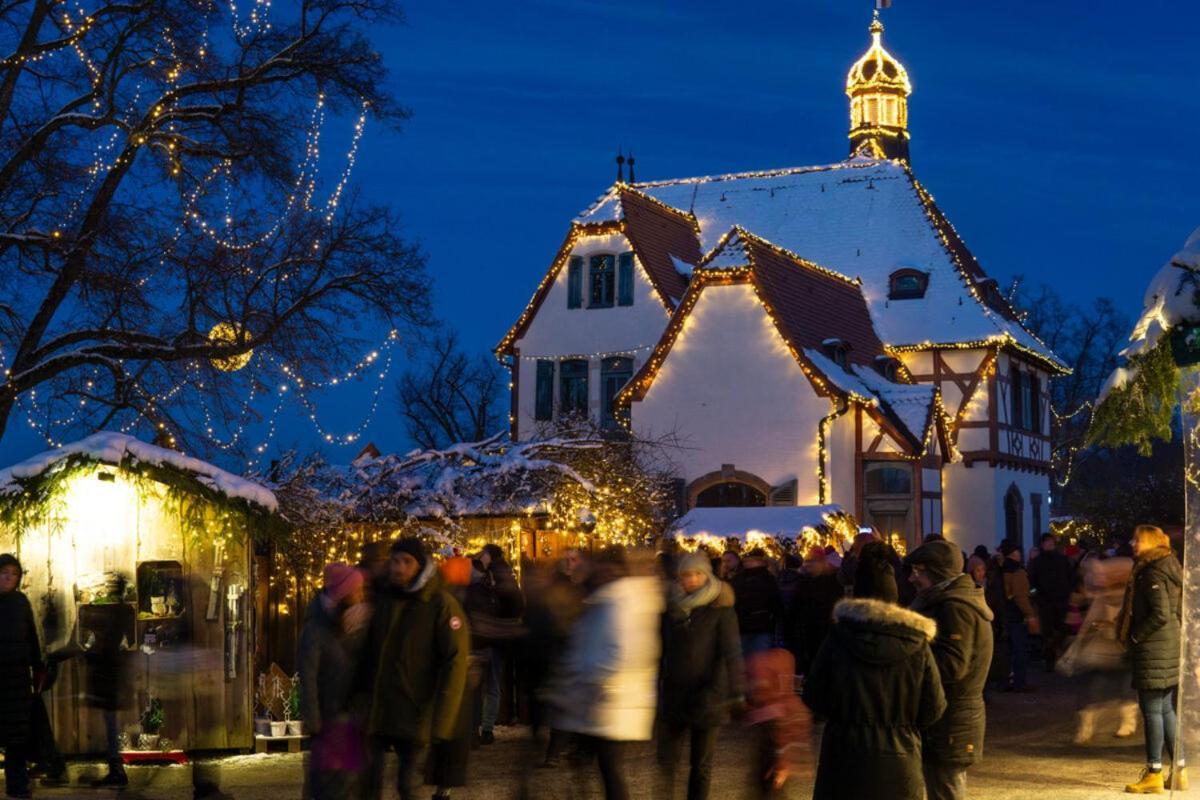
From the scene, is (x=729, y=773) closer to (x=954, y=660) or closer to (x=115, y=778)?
(x=115, y=778)

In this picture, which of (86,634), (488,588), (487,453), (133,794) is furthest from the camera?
(487,453)

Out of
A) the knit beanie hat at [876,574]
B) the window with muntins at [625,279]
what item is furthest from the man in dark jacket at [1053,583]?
the window with muntins at [625,279]

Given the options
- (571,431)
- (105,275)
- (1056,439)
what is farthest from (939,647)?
(1056,439)

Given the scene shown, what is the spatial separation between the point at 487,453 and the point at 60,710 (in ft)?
24.3

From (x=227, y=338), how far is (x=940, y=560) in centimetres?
1303

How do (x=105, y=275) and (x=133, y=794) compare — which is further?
(x=105, y=275)

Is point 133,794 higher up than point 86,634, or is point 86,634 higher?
point 86,634

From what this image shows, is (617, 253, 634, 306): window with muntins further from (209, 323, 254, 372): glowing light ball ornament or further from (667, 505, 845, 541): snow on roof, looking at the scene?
(209, 323, 254, 372): glowing light ball ornament

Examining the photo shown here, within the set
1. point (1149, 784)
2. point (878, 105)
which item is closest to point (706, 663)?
point (1149, 784)

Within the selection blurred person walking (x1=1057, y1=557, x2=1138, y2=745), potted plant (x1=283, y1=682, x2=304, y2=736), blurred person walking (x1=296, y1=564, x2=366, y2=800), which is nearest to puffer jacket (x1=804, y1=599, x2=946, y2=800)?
blurred person walking (x1=296, y1=564, x2=366, y2=800)

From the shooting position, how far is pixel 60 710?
46.0ft

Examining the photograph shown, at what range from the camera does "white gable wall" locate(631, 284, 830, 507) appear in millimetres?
33625

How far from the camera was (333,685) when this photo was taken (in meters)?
8.77

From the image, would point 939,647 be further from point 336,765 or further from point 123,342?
point 123,342
